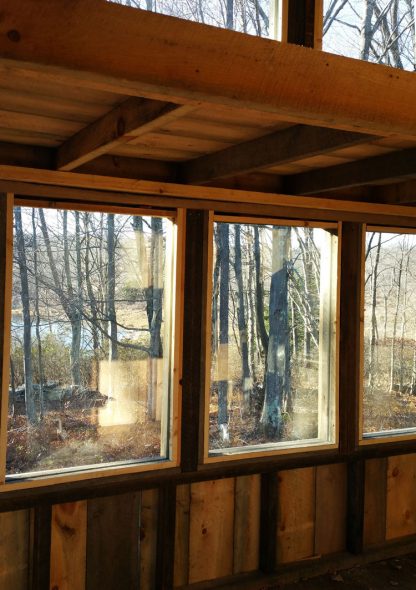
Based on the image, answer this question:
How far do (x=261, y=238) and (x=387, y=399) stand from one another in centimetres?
148

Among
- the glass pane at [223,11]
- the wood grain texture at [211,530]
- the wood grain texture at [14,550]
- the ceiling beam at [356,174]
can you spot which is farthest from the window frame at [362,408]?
the wood grain texture at [14,550]

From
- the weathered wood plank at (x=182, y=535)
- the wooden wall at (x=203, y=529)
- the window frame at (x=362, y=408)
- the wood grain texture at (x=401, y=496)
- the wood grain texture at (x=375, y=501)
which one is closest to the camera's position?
the wooden wall at (x=203, y=529)

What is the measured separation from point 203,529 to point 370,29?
9.38ft

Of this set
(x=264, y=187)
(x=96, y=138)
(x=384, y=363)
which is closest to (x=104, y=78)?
(x=96, y=138)

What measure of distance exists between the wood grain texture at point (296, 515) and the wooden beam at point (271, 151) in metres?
1.96

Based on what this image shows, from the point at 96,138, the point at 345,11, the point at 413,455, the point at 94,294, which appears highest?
the point at 345,11

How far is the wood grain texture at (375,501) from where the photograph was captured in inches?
164

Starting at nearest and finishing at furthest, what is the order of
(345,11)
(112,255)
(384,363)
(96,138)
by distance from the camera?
1. (96,138)
2. (345,11)
3. (112,255)
4. (384,363)

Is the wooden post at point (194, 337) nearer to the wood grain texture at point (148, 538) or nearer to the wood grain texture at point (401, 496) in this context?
the wood grain texture at point (148, 538)

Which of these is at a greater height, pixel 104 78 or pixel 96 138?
pixel 96 138

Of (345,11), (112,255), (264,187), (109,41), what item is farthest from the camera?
(264,187)

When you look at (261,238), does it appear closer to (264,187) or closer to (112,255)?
(264,187)

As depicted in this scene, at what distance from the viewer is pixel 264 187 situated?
11.9 ft

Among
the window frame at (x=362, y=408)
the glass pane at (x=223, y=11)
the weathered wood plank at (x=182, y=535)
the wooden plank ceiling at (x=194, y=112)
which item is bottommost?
the weathered wood plank at (x=182, y=535)
